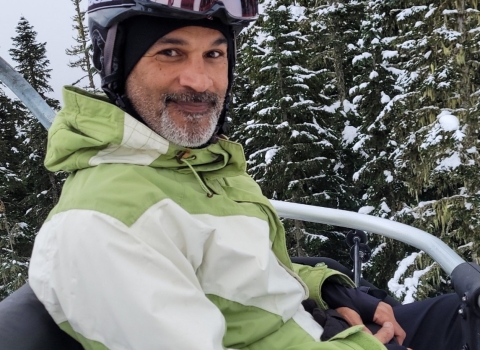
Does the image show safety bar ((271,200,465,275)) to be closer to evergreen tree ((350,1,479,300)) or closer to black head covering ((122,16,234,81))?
black head covering ((122,16,234,81))

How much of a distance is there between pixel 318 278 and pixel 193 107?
905mm

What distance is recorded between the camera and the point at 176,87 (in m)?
1.73

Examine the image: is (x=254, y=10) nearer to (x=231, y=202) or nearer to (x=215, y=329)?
(x=231, y=202)

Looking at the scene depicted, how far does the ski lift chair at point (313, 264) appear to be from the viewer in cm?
124

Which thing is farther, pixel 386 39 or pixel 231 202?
pixel 386 39

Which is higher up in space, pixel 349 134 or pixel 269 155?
pixel 349 134

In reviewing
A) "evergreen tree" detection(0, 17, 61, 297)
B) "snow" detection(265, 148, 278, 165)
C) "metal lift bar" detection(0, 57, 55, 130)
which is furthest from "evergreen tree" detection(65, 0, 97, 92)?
"metal lift bar" detection(0, 57, 55, 130)

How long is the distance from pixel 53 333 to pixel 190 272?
40 cm

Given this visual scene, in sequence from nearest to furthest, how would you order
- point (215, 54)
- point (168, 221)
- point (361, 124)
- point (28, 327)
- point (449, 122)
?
1. point (28, 327)
2. point (168, 221)
3. point (215, 54)
4. point (449, 122)
5. point (361, 124)

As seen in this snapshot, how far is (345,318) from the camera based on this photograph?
76.4 inches

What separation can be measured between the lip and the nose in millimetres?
52

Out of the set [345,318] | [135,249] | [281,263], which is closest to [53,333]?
[135,249]

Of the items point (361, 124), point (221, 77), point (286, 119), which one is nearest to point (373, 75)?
point (361, 124)

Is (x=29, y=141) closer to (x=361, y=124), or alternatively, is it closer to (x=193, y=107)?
(x=361, y=124)
